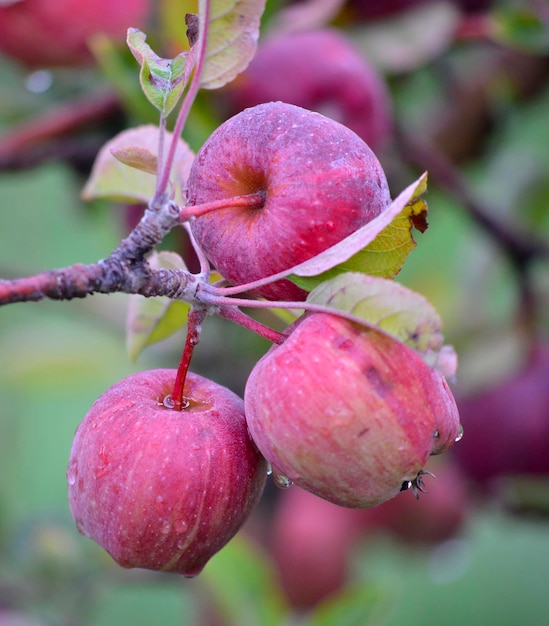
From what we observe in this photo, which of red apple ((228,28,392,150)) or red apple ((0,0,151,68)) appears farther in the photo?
red apple ((0,0,151,68))

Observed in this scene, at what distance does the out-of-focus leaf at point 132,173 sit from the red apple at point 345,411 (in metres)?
0.18

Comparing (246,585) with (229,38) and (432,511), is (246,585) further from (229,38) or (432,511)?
(229,38)

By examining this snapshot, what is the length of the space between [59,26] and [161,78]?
0.72 metres

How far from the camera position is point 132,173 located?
68 centimetres

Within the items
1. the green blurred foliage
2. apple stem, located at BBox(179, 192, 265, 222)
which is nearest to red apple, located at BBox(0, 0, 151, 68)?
the green blurred foliage

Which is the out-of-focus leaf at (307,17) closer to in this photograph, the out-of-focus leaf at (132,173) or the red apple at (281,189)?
the out-of-focus leaf at (132,173)

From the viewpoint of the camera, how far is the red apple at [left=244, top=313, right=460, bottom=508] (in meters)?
0.46

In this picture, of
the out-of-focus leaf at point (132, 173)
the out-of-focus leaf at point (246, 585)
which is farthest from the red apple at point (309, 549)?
the out-of-focus leaf at point (132, 173)

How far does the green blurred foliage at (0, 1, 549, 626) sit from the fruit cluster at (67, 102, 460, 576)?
0.54 metres

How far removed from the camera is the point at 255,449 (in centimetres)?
52

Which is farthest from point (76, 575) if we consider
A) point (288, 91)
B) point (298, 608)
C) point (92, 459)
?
point (92, 459)

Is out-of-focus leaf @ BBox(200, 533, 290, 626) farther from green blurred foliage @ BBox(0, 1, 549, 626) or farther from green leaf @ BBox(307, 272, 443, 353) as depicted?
green leaf @ BBox(307, 272, 443, 353)

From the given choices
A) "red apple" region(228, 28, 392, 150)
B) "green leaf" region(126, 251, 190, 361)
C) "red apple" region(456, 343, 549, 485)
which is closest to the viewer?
A: "green leaf" region(126, 251, 190, 361)

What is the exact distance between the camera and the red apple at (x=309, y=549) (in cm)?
165
